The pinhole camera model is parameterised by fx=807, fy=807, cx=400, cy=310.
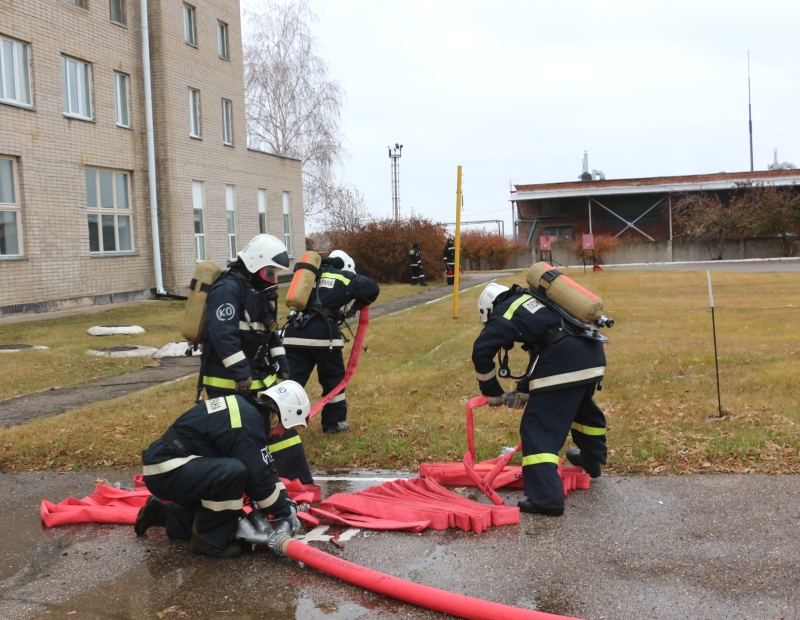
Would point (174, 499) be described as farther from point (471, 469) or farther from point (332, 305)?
point (332, 305)

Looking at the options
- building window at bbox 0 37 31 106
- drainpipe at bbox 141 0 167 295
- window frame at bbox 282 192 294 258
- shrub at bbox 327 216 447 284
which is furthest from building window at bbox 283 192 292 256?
building window at bbox 0 37 31 106

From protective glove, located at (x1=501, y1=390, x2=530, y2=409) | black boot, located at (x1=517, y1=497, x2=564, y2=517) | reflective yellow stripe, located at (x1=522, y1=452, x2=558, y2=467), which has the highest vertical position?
protective glove, located at (x1=501, y1=390, x2=530, y2=409)

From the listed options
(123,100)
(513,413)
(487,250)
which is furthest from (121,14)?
(487,250)

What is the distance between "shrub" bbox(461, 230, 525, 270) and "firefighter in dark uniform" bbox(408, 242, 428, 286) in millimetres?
16870

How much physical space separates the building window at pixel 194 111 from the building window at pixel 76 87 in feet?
13.7

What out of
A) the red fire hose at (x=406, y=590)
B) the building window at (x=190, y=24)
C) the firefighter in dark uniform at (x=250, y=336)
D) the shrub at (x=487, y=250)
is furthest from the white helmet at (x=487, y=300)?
the shrub at (x=487, y=250)

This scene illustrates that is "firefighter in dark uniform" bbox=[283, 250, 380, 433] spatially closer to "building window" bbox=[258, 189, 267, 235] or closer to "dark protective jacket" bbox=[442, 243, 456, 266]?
"dark protective jacket" bbox=[442, 243, 456, 266]

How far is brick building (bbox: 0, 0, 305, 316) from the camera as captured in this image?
17875mm

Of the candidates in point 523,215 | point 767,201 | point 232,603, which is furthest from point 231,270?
point 523,215

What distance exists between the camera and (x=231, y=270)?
20.0ft

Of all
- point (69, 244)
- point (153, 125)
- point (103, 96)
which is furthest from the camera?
point (153, 125)

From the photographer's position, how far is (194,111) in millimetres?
24312

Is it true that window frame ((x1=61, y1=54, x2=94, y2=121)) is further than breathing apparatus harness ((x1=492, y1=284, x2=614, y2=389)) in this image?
Yes

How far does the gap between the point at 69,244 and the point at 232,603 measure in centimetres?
1698
